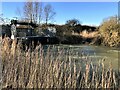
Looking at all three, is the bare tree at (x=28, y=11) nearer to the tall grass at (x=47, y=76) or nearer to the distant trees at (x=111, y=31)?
the distant trees at (x=111, y=31)

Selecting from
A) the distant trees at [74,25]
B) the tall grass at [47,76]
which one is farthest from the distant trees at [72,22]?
the tall grass at [47,76]

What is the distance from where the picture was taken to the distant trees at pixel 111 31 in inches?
659

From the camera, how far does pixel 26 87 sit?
3.83 metres

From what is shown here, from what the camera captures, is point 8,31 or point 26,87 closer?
point 26,87

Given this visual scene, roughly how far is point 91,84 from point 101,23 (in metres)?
14.7

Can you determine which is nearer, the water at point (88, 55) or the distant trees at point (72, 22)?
the water at point (88, 55)

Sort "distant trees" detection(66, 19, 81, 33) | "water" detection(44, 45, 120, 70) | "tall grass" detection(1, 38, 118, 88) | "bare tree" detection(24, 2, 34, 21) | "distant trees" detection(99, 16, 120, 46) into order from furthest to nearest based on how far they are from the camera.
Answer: "distant trees" detection(66, 19, 81, 33) < "bare tree" detection(24, 2, 34, 21) < "distant trees" detection(99, 16, 120, 46) < "water" detection(44, 45, 120, 70) < "tall grass" detection(1, 38, 118, 88)

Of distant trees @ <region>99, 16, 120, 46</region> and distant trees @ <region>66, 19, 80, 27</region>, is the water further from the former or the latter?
distant trees @ <region>66, 19, 80, 27</region>

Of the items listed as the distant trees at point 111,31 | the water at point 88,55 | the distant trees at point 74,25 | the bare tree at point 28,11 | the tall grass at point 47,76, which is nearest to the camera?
A: the tall grass at point 47,76

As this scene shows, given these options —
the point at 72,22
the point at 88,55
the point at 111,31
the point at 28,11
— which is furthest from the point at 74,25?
the point at 88,55

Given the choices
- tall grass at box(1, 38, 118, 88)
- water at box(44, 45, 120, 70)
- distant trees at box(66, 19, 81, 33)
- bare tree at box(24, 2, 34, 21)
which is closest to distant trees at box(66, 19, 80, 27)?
distant trees at box(66, 19, 81, 33)

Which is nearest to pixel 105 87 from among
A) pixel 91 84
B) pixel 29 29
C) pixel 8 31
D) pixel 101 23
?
pixel 91 84

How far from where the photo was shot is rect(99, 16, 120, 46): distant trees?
659 inches

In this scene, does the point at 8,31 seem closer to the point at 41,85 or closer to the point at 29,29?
the point at 29,29
